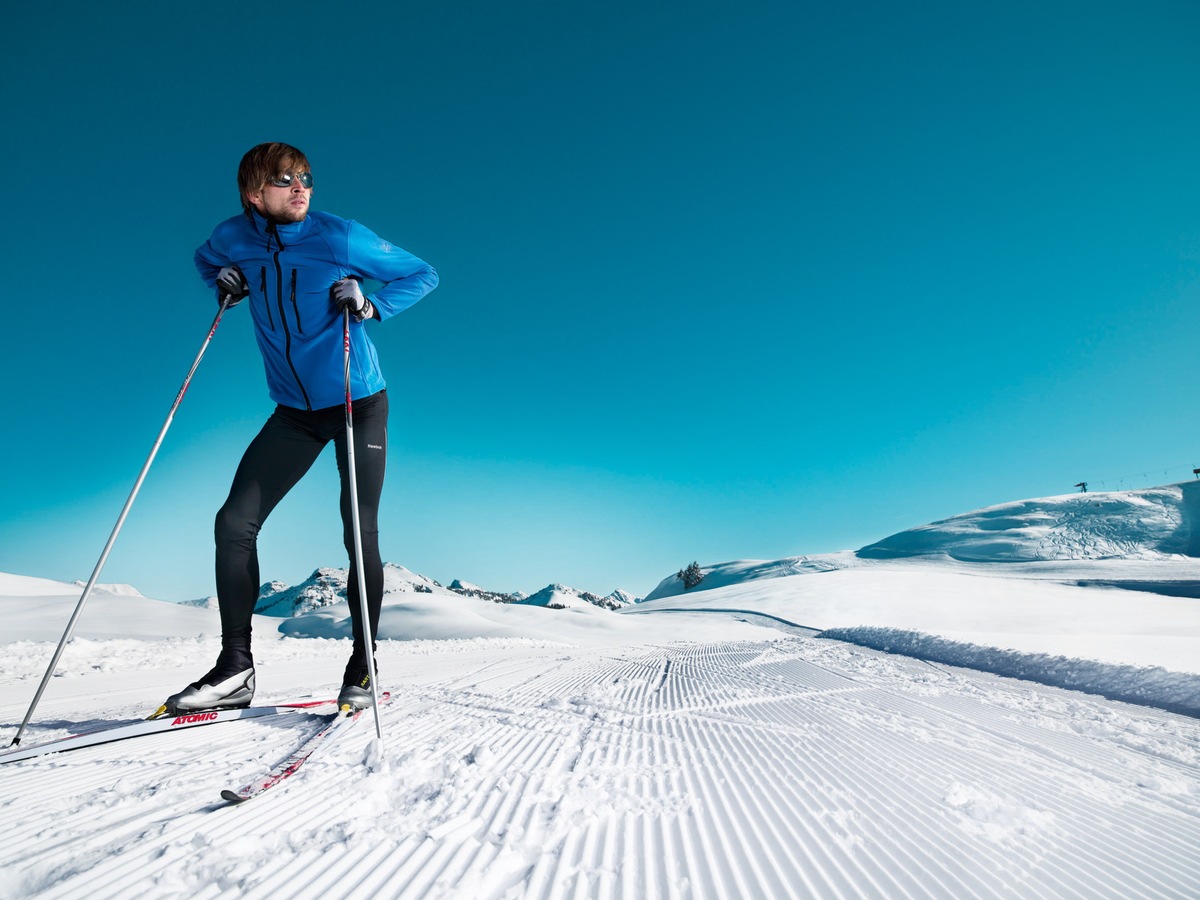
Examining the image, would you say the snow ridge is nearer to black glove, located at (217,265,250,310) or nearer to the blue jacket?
the blue jacket

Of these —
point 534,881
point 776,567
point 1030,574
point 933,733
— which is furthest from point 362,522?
point 776,567

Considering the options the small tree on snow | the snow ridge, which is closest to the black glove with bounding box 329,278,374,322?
the snow ridge

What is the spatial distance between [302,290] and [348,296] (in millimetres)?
247

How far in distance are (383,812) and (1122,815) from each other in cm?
167

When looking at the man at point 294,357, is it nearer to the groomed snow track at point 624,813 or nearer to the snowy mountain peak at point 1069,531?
the groomed snow track at point 624,813

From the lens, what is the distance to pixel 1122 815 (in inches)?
49.7

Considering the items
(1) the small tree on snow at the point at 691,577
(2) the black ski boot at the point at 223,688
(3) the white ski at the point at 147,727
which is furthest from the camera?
(1) the small tree on snow at the point at 691,577

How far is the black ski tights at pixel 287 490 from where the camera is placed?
7.47 ft

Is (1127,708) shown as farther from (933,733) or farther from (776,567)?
(776,567)

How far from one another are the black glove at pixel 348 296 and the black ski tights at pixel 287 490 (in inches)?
17.1

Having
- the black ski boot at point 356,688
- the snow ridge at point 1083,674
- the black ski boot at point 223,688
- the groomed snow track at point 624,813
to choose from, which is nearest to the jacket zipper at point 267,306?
the black ski boot at point 223,688

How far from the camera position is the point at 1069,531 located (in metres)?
54.8

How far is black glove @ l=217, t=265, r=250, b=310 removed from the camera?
8.23 feet

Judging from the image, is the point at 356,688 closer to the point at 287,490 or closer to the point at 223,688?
the point at 223,688
